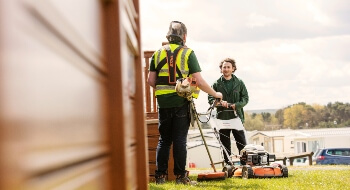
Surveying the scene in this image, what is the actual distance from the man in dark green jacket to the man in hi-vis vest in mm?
2268

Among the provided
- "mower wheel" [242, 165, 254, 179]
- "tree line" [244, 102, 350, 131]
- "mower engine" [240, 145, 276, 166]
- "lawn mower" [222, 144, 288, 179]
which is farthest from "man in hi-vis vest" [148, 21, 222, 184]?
"tree line" [244, 102, 350, 131]

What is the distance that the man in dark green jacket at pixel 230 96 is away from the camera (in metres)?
8.49

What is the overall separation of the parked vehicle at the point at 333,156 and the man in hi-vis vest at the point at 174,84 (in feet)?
109

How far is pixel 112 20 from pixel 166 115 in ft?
14.6

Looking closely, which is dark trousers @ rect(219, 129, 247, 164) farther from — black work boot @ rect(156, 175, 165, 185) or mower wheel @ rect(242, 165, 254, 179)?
black work boot @ rect(156, 175, 165, 185)

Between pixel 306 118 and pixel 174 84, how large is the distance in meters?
112

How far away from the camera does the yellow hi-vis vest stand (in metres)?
6.07

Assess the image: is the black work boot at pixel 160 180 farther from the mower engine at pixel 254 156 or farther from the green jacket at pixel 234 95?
the green jacket at pixel 234 95

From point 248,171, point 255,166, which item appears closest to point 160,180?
point 248,171

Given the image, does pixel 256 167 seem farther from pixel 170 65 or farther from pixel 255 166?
pixel 170 65

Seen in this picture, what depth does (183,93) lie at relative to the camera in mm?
5910

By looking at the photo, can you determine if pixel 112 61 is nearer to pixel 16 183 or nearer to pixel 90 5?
pixel 90 5

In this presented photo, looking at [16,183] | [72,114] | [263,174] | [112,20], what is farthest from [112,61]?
[263,174]

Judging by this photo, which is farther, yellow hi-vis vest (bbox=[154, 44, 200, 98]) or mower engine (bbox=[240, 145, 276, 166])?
mower engine (bbox=[240, 145, 276, 166])
